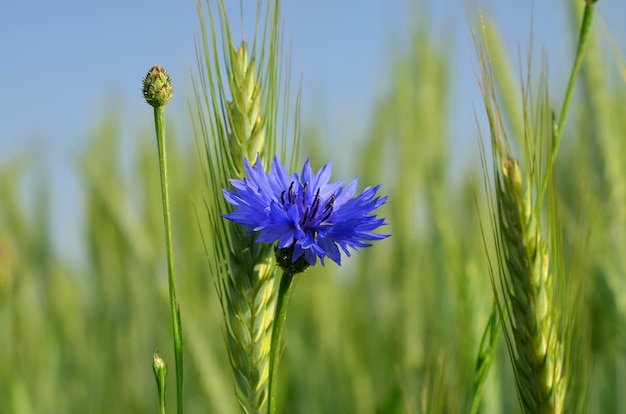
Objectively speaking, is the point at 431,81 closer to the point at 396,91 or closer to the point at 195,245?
the point at 396,91

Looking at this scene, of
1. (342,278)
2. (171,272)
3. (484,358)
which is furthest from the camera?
(342,278)

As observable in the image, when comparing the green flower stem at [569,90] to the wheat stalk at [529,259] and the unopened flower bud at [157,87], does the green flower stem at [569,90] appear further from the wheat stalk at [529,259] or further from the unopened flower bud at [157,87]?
the unopened flower bud at [157,87]

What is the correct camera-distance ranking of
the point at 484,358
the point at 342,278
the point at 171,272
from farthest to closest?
the point at 342,278
the point at 484,358
the point at 171,272

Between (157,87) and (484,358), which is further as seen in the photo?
(484,358)

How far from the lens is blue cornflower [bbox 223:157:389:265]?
73 centimetres

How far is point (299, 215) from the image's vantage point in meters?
0.77

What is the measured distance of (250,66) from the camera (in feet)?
2.70

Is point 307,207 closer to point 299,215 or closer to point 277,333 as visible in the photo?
point 299,215

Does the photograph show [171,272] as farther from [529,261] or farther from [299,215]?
[529,261]

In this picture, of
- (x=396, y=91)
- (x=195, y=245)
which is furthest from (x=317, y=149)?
(x=195, y=245)

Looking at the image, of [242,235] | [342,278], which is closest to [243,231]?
[242,235]

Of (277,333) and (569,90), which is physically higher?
(569,90)

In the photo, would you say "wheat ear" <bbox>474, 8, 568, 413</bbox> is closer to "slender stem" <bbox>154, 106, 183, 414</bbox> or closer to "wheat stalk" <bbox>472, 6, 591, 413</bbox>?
"wheat stalk" <bbox>472, 6, 591, 413</bbox>

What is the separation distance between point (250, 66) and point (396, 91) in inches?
54.4
